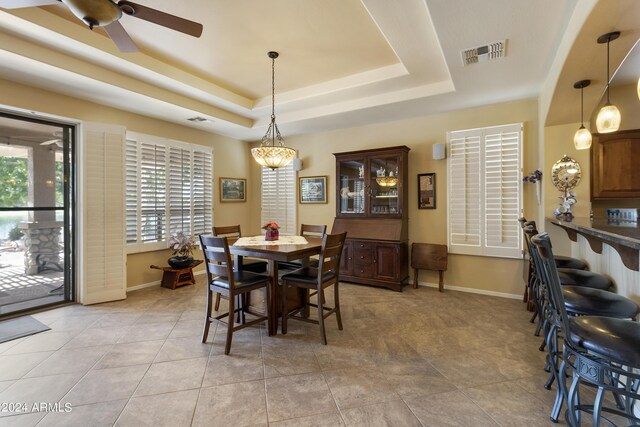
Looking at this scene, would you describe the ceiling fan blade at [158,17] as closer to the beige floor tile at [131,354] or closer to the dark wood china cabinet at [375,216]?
the beige floor tile at [131,354]

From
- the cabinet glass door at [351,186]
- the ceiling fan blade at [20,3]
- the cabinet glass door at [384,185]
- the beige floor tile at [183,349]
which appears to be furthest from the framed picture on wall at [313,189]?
the ceiling fan blade at [20,3]

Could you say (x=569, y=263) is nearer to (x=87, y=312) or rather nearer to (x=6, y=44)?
(x=87, y=312)

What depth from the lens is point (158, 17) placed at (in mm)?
1955

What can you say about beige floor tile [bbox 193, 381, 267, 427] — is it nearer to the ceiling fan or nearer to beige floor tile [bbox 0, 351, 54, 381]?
beige floor tile [bbox 0, 351, 54, 381]

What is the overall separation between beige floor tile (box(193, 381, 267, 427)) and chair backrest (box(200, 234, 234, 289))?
83 cm

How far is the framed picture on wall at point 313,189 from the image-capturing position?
→ 5.58 m

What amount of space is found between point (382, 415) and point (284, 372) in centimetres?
82

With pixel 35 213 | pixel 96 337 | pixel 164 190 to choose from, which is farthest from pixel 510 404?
pixel 35 213

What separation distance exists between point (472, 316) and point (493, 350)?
0.83m

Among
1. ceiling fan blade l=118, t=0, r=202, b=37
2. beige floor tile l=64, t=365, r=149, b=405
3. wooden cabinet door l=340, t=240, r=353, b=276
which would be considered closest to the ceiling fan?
ceiling fan blade l=118, t=0, r=202, b=37

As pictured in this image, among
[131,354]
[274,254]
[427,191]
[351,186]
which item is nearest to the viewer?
[131,354]

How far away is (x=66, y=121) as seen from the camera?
3.82 meters

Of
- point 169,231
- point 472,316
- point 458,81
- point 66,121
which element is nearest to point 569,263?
point 472,316

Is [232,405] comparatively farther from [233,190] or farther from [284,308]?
[233,190]
